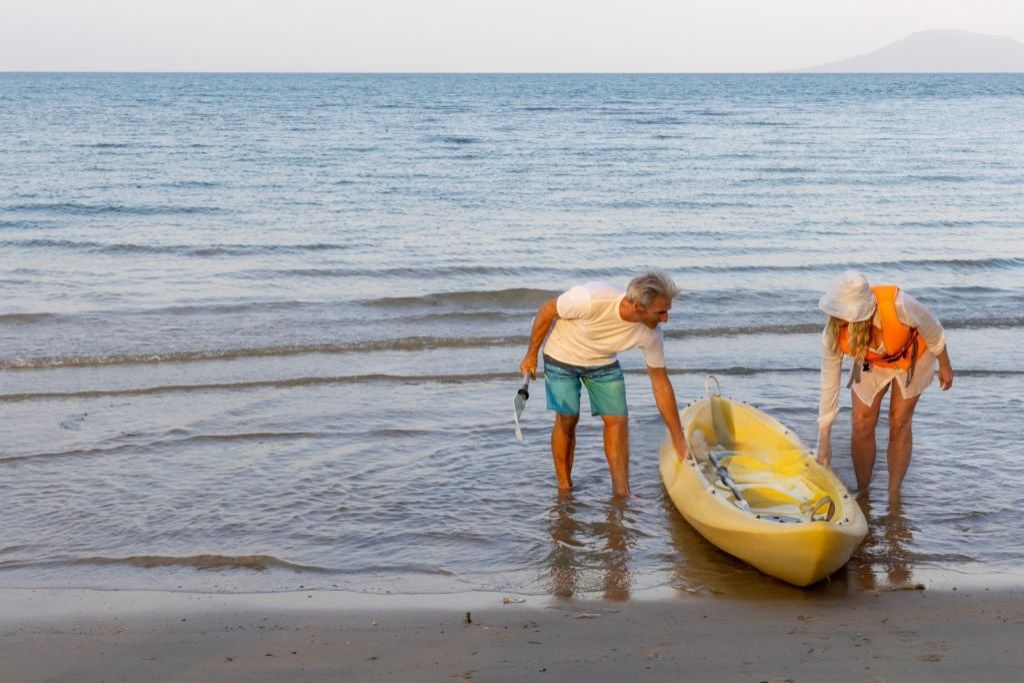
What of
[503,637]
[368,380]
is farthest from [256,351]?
[503,637]

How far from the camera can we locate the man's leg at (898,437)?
20.3 feet

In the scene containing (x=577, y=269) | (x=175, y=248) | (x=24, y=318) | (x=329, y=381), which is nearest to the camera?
(x=329, y=381)

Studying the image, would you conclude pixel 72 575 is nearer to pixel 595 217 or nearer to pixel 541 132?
pixel 595 217

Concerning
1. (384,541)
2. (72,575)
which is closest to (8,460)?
(72,575)

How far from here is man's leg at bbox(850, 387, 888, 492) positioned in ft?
20.6

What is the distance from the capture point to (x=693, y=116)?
48562mm

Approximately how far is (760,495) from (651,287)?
1409 millimetres

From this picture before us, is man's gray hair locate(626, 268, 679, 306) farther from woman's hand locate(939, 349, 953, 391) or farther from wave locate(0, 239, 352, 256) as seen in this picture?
wave locate(0, 239, 352, 256)

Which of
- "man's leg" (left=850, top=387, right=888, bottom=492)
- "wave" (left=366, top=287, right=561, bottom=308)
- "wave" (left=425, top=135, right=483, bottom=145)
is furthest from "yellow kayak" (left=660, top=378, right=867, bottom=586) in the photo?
"wave" (left=425, top=135, right=483, bottom=145)

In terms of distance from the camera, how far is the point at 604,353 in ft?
20.3

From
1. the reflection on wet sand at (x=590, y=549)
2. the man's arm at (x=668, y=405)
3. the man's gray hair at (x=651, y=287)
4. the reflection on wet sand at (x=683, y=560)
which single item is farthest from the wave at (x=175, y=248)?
the man's gray hair at (x=651, y=287)

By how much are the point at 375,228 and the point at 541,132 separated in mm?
22791

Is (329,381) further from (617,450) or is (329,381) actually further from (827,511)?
(827,511)

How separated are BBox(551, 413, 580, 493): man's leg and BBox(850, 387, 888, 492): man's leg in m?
1.58
